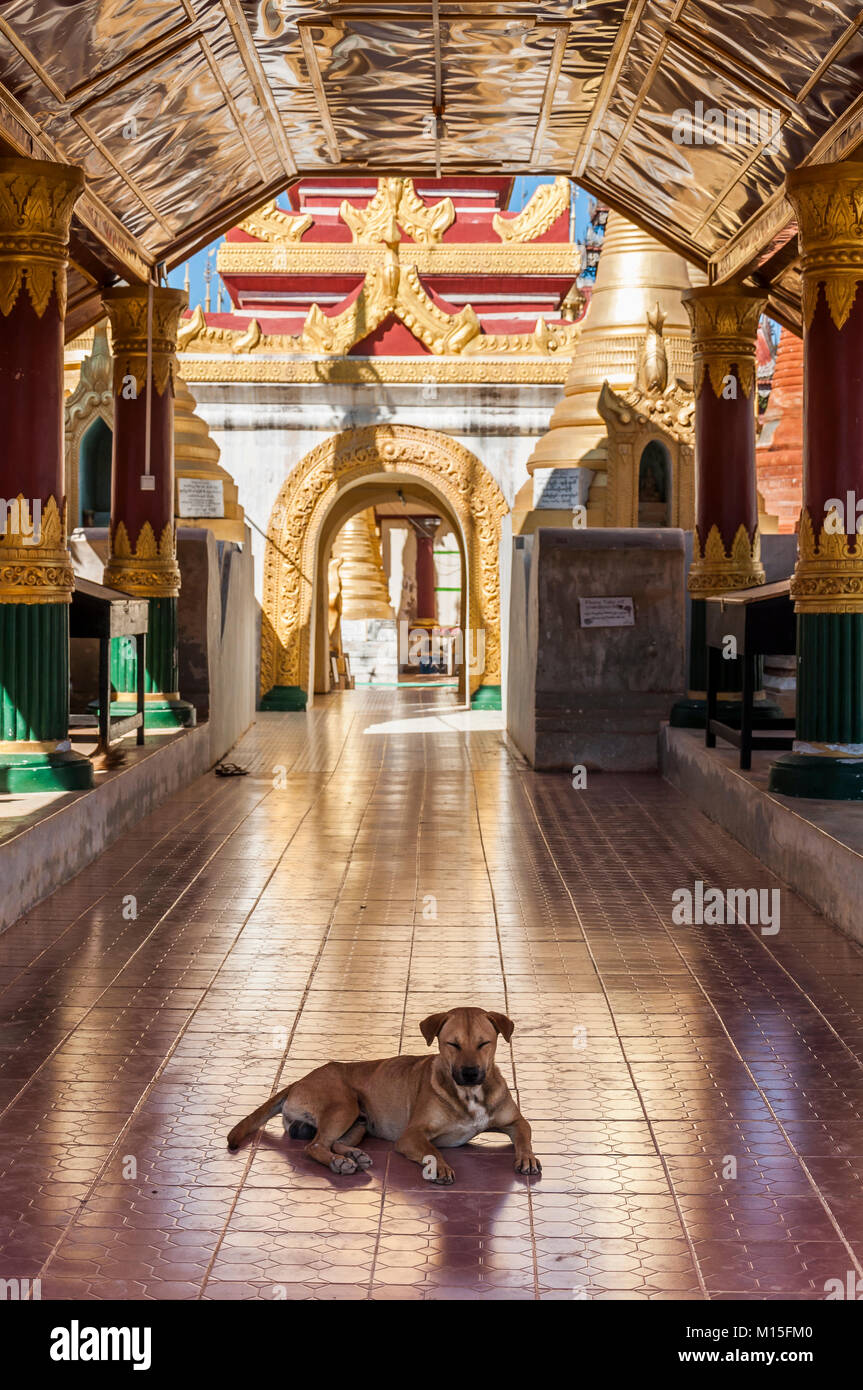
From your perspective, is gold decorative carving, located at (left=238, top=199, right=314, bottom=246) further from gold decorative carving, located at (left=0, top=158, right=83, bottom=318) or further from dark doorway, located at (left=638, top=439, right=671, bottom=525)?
gold decorative carving, located at (left=0, top=158, right=83, bottom=318)

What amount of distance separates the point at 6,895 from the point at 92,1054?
5.78 feet

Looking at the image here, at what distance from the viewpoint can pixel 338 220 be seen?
2361cm

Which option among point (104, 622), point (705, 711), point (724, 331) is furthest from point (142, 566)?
point (724, 331)

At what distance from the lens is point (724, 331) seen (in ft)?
38.8

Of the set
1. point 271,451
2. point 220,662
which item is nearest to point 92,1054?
point 220,662

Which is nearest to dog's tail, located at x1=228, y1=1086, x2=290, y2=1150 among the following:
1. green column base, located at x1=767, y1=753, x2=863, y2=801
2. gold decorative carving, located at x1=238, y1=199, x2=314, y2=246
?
green column base, located at x1=767, y1=753, x2=863, y2=801

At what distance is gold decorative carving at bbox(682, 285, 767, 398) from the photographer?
11.7 meters

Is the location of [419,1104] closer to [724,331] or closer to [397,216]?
[724,331]

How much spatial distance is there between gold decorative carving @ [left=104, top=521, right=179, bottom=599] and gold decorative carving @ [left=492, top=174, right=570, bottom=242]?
12.5 metres

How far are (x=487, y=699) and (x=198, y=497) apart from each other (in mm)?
4036

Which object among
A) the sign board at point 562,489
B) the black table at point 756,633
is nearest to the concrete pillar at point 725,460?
the black table at point 756,633

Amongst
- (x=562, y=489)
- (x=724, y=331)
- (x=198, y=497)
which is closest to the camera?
(x=724, y=331)

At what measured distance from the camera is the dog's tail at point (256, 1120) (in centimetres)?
427

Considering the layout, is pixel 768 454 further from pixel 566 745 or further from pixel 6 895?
pixel 6 895
